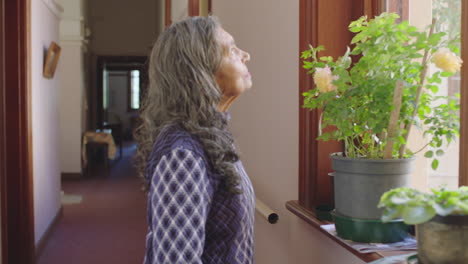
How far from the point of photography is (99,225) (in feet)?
18.7

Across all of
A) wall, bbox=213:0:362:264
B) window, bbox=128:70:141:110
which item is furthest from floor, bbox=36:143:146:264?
window, bbox=128:70:141:110

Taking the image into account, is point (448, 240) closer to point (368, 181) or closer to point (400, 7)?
point (368, 181)

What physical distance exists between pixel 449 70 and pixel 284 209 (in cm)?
131

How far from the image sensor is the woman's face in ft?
4.66

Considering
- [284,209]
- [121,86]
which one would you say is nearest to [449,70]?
[284,209]

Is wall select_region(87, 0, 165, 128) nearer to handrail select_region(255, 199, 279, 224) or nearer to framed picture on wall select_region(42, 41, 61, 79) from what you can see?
framed picture on wall select_region(42, 41, 61, 79)

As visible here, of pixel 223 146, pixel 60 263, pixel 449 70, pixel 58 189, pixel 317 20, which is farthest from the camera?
pixel 58 189

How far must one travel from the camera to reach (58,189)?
5.88m

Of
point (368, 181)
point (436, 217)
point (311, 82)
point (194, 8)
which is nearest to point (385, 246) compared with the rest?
point (368, 181)

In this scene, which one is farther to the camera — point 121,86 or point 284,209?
point 121,86

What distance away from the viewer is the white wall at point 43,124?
457 cm

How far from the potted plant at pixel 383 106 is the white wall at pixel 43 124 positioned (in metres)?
3.56

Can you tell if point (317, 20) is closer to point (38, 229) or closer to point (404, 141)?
point (404, 141)

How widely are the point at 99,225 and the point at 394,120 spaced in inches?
190
